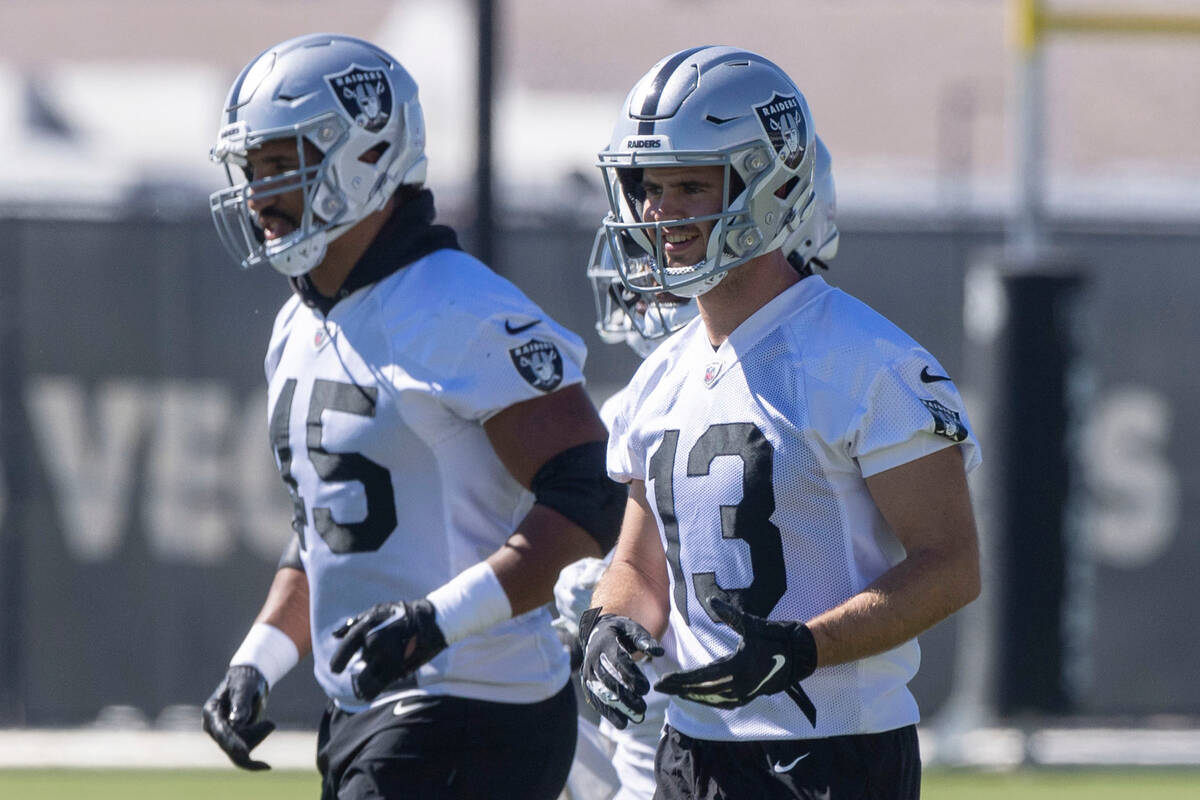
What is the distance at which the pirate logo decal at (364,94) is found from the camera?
364 centimetres

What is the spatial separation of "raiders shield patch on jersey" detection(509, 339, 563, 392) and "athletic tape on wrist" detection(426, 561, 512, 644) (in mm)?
345

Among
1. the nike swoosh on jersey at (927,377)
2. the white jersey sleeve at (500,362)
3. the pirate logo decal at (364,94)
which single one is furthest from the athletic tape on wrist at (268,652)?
the nike swoosh on jersey at (927,377)

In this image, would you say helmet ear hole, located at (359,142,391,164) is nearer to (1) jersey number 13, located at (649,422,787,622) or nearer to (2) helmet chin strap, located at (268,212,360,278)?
(2) helmet chin strap, located at (268,212,360,278)

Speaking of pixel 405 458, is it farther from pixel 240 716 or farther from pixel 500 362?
pixel 240 716

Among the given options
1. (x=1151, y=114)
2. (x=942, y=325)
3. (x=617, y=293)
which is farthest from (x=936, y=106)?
(x=617, y=293)

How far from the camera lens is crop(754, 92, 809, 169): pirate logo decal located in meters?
2.99

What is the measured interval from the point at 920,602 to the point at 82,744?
19.6ft

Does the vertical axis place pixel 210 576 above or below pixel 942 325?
below

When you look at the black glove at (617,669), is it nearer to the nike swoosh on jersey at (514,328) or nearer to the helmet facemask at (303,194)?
the nike swoosh on jersey at (514,328)

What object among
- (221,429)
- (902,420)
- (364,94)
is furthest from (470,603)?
(221,429)

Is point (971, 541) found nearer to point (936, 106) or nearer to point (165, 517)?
point (165, 517)

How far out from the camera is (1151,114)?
34312 mm

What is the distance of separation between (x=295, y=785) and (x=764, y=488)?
15.2ft

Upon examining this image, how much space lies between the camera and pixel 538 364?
3.42 metres
